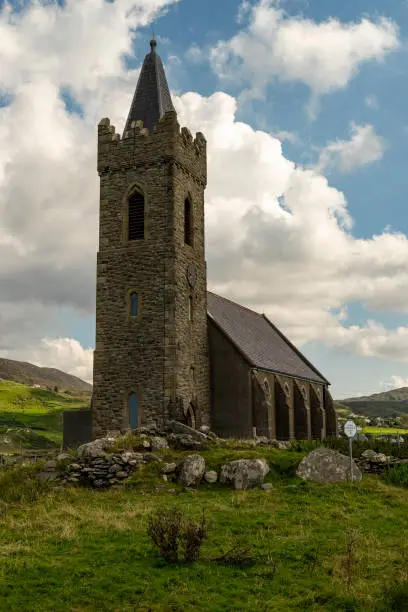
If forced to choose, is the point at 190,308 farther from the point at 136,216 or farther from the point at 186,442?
the point at 186,442

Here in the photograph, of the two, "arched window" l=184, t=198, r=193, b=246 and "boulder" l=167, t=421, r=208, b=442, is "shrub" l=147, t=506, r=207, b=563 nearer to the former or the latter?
"boulder" l=167, t=421, r=208, b=442

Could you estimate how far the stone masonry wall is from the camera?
95.7 feet

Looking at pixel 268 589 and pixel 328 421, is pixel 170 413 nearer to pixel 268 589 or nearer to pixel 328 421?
pixel 268 589

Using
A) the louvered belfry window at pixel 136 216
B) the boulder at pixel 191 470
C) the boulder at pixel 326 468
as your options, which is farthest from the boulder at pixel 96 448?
the louvered belfry window at pixel 136 216

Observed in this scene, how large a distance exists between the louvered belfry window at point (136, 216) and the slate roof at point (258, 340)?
637 centimetres

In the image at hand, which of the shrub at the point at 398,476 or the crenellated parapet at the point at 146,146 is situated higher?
the crenellated parapet at the point at 146,146

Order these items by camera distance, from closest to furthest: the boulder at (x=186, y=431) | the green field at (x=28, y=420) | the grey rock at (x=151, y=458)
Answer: the grey rock at (x=151, y=458), the boulder at (x=186, y=431), the green field at (x=28, y=420)

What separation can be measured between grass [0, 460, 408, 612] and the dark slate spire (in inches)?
876

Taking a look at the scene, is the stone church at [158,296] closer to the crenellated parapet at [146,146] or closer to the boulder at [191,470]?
the crenellated parapet at [146,146]

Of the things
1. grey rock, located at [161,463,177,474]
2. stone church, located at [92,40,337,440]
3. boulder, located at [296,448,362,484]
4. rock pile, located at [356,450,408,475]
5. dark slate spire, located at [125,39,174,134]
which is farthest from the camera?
dark slate spire, located at [125,39,174,134]

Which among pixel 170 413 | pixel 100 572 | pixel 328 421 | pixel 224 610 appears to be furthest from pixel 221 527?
pixel 328 421

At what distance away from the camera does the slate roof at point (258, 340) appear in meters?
36.6


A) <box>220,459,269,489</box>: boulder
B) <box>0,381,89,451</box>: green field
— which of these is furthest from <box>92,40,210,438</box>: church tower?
<box>0,381,89,451</box>: green field

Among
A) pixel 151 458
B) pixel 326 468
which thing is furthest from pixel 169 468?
pixel 326 468
